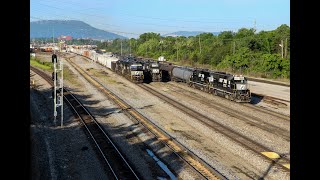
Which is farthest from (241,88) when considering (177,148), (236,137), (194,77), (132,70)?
(132,70)

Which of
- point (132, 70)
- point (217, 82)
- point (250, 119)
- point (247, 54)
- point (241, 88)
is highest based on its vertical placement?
point (247, 54)

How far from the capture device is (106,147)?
63.3ft

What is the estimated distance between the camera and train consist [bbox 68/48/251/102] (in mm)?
34500

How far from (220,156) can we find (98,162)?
6.25 m

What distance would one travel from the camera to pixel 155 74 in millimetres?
52438

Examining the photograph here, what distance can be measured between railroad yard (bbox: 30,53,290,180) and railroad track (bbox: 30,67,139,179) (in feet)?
0.17

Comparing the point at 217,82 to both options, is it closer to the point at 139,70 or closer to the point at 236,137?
the point at 139,70

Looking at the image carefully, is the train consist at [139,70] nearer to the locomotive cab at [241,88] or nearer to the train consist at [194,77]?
the train consist at [194,77]

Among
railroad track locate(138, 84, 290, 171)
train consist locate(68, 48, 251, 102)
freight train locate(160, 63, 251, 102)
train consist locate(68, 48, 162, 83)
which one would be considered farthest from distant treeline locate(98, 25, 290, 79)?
train consist locate(68, 48, 162, 83)

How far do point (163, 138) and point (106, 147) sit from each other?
146 inches

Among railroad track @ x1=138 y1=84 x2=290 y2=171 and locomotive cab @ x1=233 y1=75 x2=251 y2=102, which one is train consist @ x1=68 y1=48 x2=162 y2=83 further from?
locomotive cab @ x1=233 y1=75 x2=251 y2=102

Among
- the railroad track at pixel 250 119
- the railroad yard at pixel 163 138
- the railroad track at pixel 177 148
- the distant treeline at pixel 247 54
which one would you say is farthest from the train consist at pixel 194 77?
the railroad track at pixel 177 148
